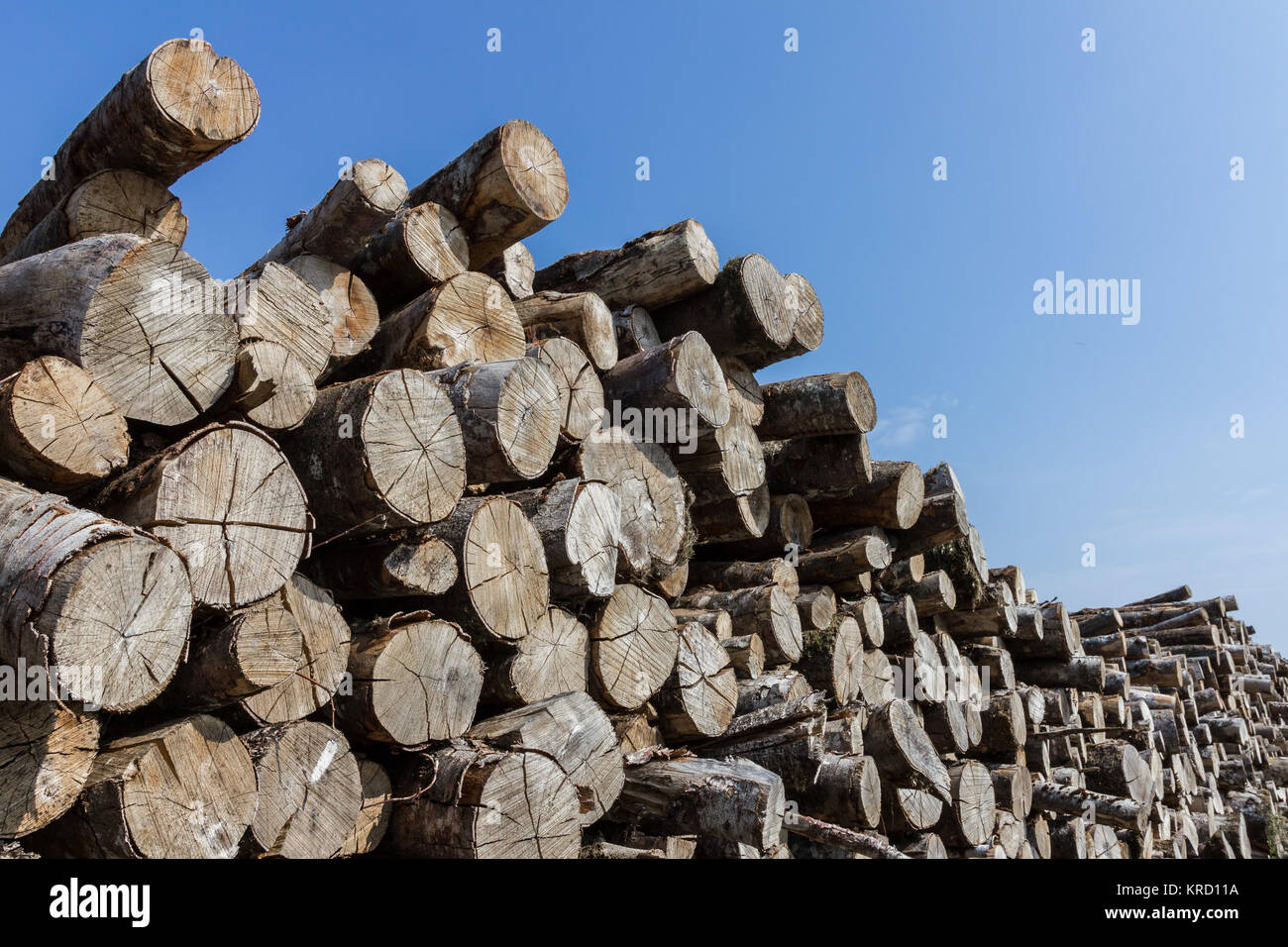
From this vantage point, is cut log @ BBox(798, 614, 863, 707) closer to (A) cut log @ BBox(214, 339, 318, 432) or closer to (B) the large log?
(B) the large log

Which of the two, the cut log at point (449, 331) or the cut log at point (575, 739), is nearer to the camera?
the cut log at point (575, 739)

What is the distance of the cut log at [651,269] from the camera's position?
5.68 meters

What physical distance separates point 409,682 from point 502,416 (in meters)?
1.07

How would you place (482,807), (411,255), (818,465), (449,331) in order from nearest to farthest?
(482,807) < (449,331) < (411,255) < (818,465)

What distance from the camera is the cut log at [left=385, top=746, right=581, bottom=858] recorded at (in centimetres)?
337

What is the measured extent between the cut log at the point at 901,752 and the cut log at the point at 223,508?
3.90 metres

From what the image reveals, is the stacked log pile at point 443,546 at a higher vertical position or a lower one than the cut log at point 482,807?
higher

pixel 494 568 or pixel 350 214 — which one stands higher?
pixel 350 214

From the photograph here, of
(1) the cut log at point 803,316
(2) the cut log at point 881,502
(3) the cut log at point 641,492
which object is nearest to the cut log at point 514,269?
(3) the cut log at point 641,492

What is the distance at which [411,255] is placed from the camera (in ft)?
15.3

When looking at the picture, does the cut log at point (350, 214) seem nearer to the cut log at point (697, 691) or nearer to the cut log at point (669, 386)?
the cut log at point (669, 386)

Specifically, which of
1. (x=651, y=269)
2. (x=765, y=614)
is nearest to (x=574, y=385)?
(x=651, y=269)

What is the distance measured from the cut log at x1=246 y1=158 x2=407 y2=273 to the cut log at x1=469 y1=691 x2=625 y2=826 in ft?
8.12

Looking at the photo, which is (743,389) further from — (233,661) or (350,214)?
(233,661)
